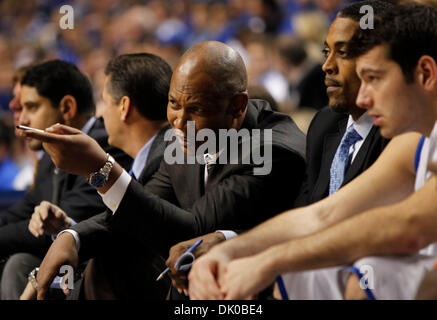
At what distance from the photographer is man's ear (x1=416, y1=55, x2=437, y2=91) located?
5.91 feet

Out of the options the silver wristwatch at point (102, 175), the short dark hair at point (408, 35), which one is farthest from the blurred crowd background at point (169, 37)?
the short dark hair at point (408, 35)

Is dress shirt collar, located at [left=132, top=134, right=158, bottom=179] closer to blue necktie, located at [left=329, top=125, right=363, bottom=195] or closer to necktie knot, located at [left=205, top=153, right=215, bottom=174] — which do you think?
necktie knot, located at [left=205, top=153, right=215, bottom=174]

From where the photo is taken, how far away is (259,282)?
63.9 inches

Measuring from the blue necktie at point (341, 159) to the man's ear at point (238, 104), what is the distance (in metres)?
0.37

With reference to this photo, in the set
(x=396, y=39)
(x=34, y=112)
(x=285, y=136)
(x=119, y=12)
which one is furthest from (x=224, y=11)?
(x=396, y=39)

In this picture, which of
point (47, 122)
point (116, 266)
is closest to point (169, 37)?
point (47, 122)

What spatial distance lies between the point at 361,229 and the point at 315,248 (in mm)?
114

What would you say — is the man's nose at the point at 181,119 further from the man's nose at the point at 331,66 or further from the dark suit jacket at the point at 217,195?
the man's nose at the point at 331,66

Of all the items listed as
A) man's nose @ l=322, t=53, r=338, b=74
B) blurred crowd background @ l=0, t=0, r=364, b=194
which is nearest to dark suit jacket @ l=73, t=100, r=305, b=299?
man's nose @ l=322, t=53, r=338, b=74

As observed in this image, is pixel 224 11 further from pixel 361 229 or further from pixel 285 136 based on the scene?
pixel 361 229

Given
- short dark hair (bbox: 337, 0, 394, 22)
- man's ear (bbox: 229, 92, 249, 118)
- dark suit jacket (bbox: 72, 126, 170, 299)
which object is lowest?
dark suit jacket (bbox: 72, 126, 170, 299)

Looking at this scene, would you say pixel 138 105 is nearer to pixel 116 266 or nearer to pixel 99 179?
pixel 116 266

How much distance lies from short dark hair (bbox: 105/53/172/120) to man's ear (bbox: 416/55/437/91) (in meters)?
1.51

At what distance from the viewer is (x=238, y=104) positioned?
251 cm
